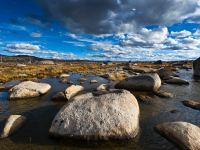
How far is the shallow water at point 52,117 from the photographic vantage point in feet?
50.0

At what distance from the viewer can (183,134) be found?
15133 millimetres

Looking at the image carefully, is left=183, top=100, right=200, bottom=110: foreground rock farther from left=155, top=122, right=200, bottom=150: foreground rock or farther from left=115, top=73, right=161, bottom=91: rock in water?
left=155, top=122, right=200, bottom=150: foreground rock

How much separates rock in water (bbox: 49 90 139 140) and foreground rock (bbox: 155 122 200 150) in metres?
2.24

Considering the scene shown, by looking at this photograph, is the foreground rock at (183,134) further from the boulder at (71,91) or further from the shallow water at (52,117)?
the boulder at (71,91)

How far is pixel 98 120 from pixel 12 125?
6917 millimetres

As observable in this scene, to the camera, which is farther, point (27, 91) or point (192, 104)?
point (27, 91)

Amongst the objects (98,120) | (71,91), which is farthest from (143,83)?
(98,120)

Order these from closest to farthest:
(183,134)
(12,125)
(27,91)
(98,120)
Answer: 1. (183,134)
2. (98,120)
3. (12,125)
4. (27,91)

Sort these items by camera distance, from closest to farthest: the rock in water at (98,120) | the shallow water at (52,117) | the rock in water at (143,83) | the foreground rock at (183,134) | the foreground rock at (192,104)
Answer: the foreground rock at (183,134) → the shallow water at (52,117) → the rock in water at (98,120) → the foreground rock at (192,104) → the rock in water at (143,83)

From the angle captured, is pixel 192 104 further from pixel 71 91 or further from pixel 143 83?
pixel 71 91

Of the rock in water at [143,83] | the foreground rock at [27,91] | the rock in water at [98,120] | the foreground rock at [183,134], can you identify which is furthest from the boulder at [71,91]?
the foreground rock at [183,134]

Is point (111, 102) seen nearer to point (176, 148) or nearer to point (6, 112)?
point (176, 148)

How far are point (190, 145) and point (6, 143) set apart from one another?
11777mm

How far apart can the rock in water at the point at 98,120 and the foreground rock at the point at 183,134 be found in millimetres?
2243
